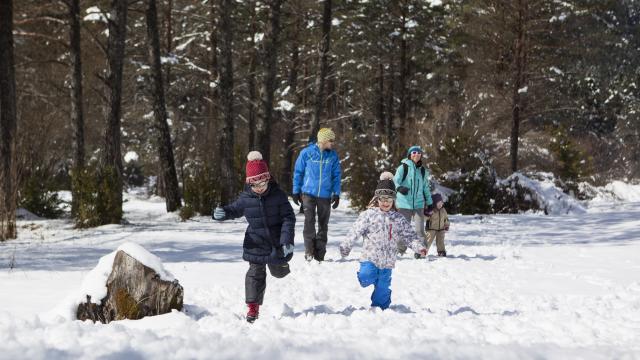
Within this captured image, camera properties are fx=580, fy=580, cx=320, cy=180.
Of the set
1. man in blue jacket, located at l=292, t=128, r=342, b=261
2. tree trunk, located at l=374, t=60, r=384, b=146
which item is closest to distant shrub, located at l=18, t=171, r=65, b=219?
man in blue jacket, located at l=292, t=128, r=342, b=261

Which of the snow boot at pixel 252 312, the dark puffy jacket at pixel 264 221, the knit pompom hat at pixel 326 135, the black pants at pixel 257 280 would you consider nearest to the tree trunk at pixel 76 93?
the knit pompom hat at pixel 326 135

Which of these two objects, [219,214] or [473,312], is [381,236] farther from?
[219,214]

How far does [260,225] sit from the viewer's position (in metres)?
5.00

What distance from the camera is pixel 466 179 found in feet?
56.7

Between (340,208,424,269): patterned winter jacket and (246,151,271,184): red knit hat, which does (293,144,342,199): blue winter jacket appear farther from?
(246,151,271,184): red knit hat

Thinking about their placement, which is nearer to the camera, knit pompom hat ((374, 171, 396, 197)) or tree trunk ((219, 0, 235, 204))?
knit pompom hat ((374, 171, 396, 197))

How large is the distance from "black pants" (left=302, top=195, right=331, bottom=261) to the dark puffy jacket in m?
2.94

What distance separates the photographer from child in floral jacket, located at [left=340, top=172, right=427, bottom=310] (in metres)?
5.47

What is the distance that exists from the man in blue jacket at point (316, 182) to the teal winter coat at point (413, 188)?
3.65 ft

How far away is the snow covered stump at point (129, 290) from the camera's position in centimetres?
454

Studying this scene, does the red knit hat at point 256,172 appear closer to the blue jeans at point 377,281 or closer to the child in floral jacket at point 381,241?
the child in floral jacket at point 381,241

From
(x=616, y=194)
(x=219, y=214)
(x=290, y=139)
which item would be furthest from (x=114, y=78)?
(x=616, y=194)

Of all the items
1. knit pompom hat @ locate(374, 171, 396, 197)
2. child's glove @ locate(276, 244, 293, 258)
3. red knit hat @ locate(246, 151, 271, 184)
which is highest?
red knit hat @ locate(246, 151, 271, 184)

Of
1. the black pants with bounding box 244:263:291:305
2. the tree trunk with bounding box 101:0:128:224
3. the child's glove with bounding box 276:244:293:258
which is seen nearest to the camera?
the child's glove with bounding box 276:244:293:258
